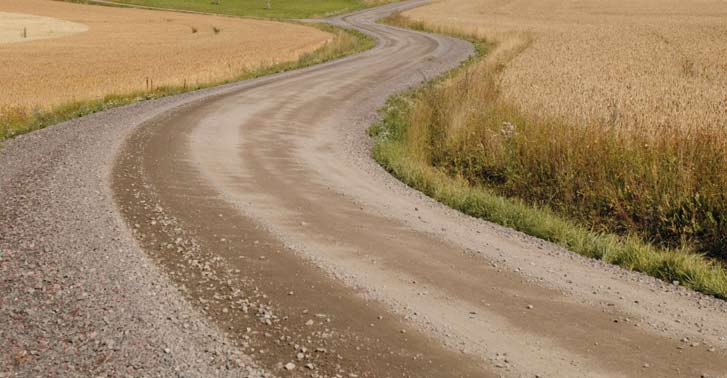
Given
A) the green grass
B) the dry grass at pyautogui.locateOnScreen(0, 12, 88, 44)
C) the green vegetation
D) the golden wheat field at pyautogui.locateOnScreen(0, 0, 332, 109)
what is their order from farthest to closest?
the green grass, the dry grass at pyautogui.locateOnScreen(0, 12, 88, 44), the golden wheat field at pyautogui.locateOnScreen(0, 0, 332, 109), the green vegetation

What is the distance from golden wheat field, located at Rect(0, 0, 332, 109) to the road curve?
44.6 ft

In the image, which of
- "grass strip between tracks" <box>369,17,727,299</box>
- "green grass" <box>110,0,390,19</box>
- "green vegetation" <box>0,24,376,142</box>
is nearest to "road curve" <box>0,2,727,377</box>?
"grass strip between tracks" <box>369,17,727,299</box>

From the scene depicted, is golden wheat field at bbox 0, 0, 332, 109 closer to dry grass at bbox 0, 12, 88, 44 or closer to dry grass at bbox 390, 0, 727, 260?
dry grass at bbox 0, 12, 88, 44

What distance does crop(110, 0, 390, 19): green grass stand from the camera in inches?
3514

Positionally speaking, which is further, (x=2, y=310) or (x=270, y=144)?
(x=270, y=144)

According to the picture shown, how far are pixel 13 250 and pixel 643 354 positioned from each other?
6625mm

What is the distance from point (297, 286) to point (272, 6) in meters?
99.3

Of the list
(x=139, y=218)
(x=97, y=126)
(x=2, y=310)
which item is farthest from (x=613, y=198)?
(x=97, y=126)

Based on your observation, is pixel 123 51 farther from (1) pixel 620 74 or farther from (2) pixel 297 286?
(2) pixel 297 286

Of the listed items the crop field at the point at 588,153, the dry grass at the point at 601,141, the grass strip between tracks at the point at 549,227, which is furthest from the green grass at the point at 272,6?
the grass strip between tracks at the point at 549,227

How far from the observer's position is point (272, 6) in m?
100

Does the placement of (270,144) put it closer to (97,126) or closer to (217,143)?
(217,143)

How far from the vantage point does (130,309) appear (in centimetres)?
591

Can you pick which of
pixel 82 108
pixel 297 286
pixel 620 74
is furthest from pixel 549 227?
pixel 620 74
